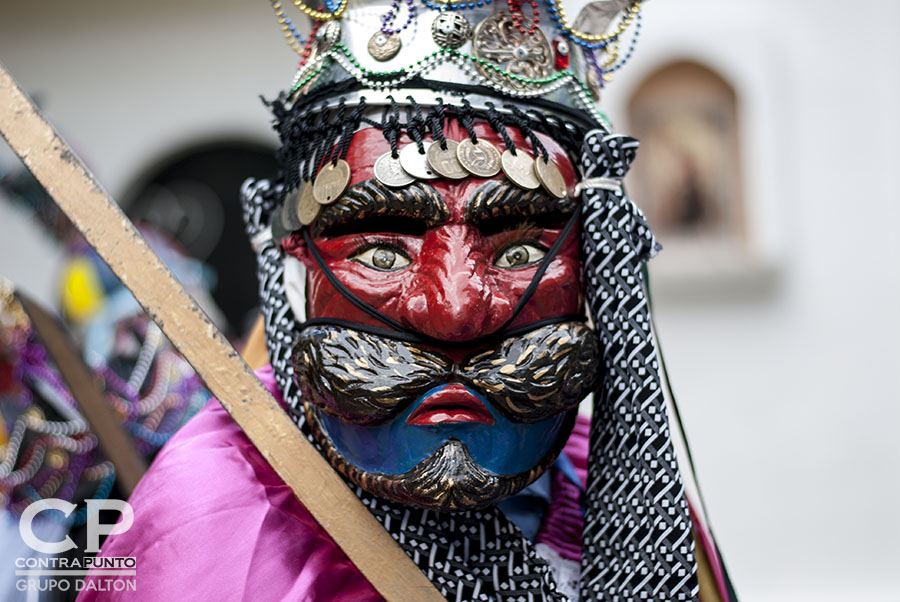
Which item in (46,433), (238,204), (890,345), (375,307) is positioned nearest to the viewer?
(375,307)

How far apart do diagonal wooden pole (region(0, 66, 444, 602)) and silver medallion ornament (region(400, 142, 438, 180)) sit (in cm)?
38

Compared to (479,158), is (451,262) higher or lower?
lower

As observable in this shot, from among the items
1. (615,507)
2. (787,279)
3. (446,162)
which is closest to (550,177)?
(446,162)

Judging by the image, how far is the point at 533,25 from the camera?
1.67m

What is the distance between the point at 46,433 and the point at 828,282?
3.51 m

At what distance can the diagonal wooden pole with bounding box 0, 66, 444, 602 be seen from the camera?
149 centimetres

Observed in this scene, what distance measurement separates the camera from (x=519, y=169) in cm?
153

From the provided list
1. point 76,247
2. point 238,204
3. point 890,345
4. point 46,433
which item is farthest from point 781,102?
point 46,433

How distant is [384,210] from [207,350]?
343 millimetres

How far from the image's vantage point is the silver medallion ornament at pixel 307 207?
1551mm

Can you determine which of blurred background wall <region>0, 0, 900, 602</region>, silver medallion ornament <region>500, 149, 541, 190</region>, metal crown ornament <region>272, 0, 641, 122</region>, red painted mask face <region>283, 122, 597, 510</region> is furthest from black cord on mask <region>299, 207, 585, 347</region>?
blurred background wall <region>0, 0, 900, 602</region>

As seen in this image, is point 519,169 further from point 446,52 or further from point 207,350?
point 207,350

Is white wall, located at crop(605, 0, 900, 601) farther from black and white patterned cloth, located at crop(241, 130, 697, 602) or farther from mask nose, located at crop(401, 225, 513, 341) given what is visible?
mask nose, located at crop(401, 225, 513, 341)

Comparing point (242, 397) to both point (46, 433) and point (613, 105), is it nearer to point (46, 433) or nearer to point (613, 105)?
point (46, 433)
